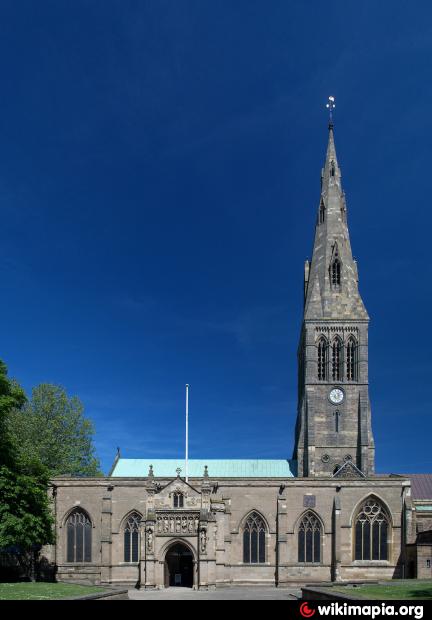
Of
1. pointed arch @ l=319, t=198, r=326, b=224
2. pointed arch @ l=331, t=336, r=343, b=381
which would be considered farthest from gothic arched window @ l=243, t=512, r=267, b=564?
pointed arch @ l=319, t=198, r=326, b=224

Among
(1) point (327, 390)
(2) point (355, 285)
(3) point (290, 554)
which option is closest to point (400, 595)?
(3) point (290, 554)

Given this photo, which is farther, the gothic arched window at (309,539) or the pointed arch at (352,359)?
the pointed arch at (352,359)

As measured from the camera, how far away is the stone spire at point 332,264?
257 ft

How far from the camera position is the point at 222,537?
60375 millimetres

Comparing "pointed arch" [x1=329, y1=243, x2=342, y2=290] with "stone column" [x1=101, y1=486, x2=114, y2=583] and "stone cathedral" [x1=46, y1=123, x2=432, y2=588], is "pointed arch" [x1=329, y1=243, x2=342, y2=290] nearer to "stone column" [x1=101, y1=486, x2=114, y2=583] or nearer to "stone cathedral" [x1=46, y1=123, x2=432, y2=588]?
"stone cathedral" [x1=46, y1=123, x2=432, y2=588]

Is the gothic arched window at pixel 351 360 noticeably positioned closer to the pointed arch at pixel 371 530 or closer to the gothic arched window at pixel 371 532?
the pointed arch at pixel 371 530

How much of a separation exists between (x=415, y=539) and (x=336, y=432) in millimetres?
16600

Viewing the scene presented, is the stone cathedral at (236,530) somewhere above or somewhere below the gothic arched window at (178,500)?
below

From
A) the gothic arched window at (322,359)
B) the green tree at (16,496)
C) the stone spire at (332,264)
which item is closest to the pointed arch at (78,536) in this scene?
the green tree at (16,496)

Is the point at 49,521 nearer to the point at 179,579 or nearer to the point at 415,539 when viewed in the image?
the point at 179,579

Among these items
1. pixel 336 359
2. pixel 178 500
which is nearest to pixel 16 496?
pixel 178 500

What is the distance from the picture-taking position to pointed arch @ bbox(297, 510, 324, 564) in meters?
60.7

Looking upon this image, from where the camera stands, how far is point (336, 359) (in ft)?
254
